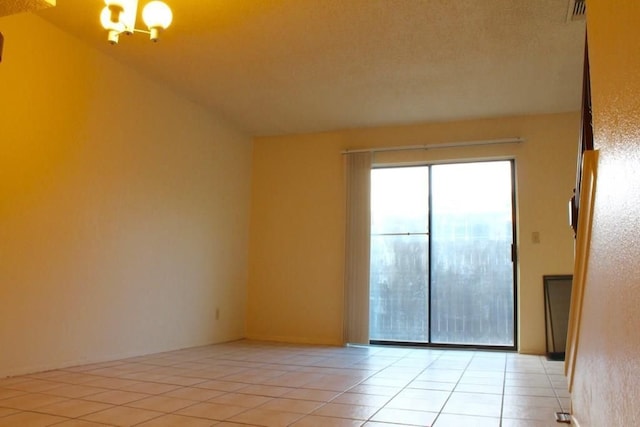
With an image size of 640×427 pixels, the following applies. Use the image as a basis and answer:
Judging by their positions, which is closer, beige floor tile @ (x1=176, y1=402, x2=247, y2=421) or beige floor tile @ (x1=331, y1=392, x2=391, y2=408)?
beige floor tile @ (x1=176, y1=402, x2=247, y2=421)

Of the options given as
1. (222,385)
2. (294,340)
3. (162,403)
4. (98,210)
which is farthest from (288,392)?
(294,340)

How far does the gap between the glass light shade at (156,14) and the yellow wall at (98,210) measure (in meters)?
1.19

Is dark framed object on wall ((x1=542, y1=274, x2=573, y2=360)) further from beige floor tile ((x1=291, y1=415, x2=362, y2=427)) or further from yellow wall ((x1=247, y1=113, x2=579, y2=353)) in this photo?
beige floor tile ((x1=291, y1=415, x2=362, y2=427))

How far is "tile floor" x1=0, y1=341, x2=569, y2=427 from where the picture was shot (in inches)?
93.8

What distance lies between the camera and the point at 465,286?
5449mm

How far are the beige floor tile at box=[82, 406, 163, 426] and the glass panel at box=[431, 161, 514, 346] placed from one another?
3.78m

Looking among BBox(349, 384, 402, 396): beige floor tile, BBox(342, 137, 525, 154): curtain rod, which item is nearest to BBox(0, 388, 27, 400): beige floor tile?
BBox(349, 384, 402, 396): beige floor tile

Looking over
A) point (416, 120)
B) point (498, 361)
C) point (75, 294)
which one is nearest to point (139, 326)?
point (75, 294)

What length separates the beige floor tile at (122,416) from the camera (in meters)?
2.29

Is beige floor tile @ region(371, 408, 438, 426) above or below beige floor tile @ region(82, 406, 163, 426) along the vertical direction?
above

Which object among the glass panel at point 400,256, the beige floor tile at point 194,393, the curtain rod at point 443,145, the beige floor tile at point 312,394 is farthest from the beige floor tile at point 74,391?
the curtain rod at point 443,145

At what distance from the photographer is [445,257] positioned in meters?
5.57

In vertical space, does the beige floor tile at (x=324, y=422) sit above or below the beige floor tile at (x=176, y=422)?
above

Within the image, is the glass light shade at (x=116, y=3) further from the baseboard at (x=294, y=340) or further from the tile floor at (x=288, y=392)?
the baseboard at (x=294, y=340)
